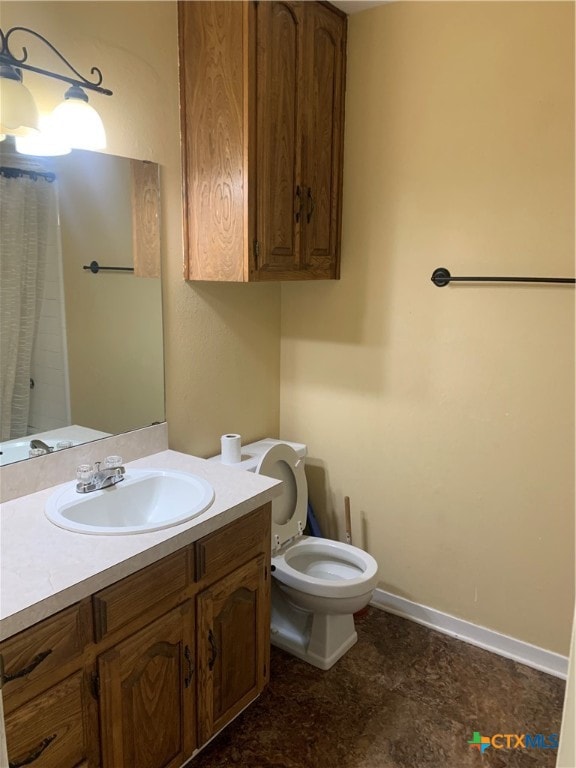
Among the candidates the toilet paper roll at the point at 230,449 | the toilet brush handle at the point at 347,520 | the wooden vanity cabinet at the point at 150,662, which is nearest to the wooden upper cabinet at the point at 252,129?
the toilet paper roll at the point at 230,449

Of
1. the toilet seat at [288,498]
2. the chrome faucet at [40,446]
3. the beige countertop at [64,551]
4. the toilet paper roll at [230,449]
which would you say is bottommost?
the toilet seat at [288,498]

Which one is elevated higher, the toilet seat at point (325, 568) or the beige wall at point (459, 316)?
the beige wall at point (459, 316)

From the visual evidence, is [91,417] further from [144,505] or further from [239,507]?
[239,507]

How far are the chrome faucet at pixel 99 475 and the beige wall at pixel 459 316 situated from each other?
3.79ft

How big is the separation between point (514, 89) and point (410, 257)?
68 cm

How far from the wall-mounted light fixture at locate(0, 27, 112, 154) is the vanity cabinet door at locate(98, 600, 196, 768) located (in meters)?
1.35

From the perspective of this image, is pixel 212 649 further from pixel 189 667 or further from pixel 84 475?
pixel 84 475

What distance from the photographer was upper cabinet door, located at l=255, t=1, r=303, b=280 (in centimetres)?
192

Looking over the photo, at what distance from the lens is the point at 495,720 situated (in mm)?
1955

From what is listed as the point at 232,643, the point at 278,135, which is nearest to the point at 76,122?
the point at 278,135

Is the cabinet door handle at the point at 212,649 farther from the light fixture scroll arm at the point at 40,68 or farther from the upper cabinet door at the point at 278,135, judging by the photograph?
the light fixture scroll arm at the point at 40,68

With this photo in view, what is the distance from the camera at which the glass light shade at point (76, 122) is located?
1.57 metres

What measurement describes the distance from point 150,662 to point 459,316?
1614 millimetres

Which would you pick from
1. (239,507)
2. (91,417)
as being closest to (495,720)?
(239,507)
